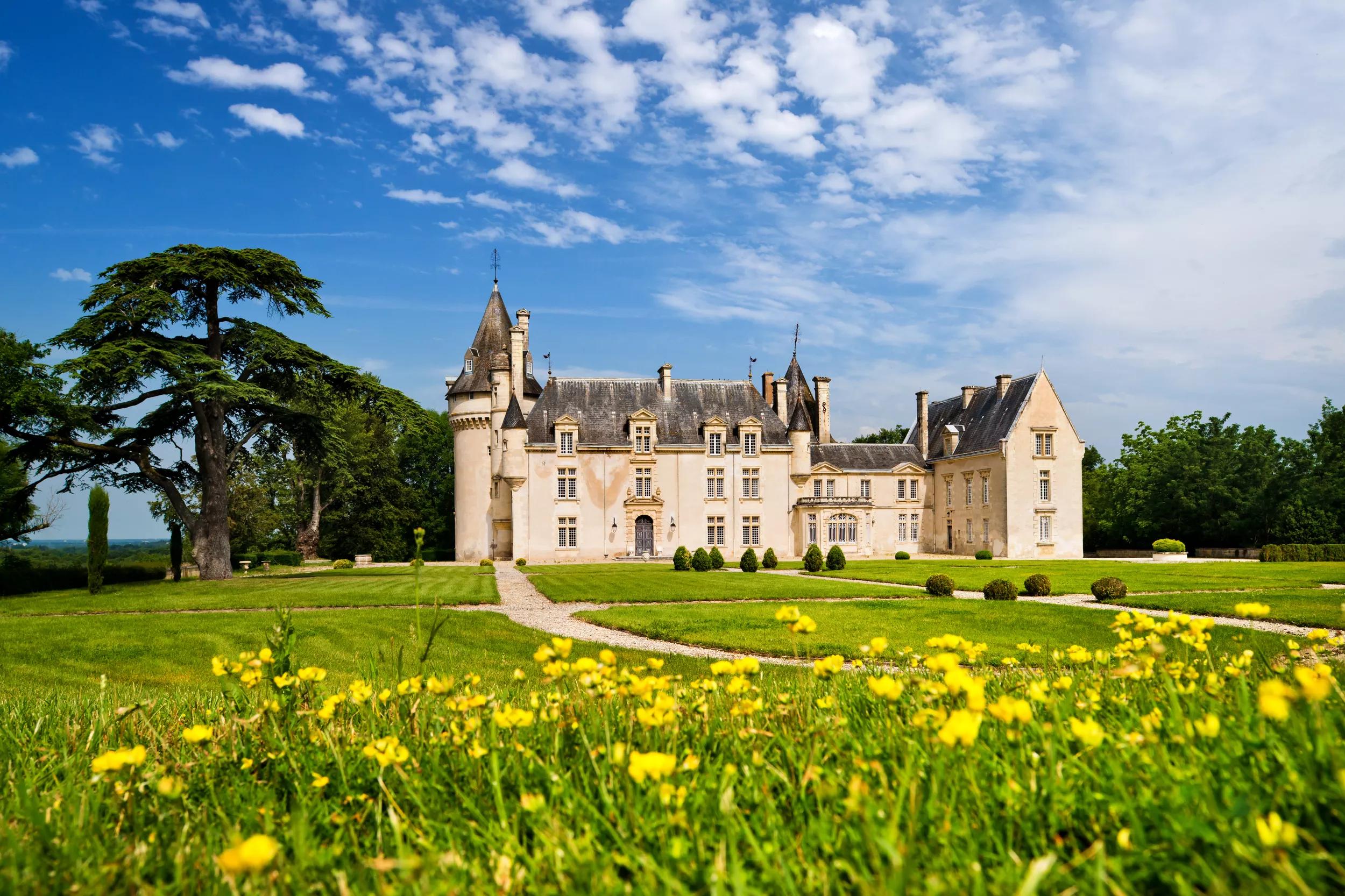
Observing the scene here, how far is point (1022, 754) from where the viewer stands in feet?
8.85

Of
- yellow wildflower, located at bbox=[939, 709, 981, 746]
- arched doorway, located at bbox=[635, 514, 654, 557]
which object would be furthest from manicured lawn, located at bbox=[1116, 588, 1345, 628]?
arched doorway, located at bbox=[635, 514, 654, 557]

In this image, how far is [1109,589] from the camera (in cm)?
1973

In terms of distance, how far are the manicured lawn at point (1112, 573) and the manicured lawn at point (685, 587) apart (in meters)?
3.16

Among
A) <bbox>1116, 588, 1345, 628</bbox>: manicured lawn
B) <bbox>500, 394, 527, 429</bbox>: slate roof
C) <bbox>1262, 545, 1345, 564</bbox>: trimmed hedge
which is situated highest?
<bbox>500, 394, 527, 429</bbox>: slate roof

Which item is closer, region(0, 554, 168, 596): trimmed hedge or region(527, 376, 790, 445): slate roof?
region(0, 554, 168, 596): trimmed hedge

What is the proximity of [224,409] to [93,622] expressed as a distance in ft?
53.8

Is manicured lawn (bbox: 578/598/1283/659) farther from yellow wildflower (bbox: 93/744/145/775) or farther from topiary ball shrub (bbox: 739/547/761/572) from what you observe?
topiary ball shrub (bbox: 739/547/761/572)

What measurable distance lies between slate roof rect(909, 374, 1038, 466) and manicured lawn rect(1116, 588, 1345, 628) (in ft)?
91.5

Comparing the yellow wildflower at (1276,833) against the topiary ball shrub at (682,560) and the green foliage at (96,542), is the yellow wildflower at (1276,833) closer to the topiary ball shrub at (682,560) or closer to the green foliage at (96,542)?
the green foliage at (96,542)

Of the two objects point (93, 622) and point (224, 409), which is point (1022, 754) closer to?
point (93, 622)

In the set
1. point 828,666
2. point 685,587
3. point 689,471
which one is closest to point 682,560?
point 689,471

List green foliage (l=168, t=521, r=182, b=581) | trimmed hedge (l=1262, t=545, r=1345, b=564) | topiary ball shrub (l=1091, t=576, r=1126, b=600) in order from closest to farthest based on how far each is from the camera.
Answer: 1. topiary ball shrub (l=1091, t=576, r=1126, b=600)
2. green foliage (l=168, t=521, r=182, b=581)
3. trimmed hedge (l=1262, t=545, r=1345, b=564)

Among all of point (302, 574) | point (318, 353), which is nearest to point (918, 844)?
point (318, 353)

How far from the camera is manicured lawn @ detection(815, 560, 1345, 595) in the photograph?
23.5 meters
